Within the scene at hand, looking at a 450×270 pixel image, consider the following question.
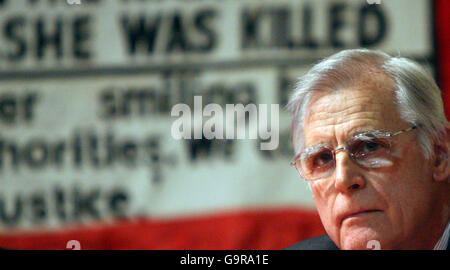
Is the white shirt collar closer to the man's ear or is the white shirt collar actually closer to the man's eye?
the man's ear

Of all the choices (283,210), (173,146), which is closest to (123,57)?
(173,146)

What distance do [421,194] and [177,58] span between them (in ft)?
4.13

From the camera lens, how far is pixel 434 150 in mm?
1222

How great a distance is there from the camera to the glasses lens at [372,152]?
3.84 feet

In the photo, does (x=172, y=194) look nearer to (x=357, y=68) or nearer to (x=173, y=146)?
(x=173, y=146)

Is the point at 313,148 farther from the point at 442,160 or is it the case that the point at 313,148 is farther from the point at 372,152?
the point at 442,160

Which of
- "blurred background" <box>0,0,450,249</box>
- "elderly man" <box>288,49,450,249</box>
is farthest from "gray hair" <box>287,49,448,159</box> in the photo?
"blurred background" <box>0,0,450,249</box>

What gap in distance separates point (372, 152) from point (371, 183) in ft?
0.19

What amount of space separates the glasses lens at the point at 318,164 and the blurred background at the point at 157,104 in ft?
2.81

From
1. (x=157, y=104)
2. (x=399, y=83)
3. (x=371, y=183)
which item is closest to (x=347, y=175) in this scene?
(x=371, y=183)

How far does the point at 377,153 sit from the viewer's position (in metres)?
1.18

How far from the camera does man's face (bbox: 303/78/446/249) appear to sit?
114cm

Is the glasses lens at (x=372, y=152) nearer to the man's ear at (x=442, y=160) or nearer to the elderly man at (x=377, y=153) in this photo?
the elderly man at (x=377, y=153)

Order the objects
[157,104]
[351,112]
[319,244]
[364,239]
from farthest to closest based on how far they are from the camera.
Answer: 1. [157,104]
2. [319,244]
3. [351,112]
4. [364,239]
